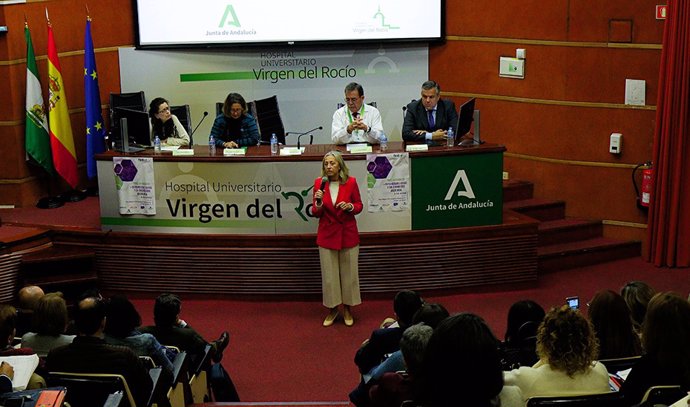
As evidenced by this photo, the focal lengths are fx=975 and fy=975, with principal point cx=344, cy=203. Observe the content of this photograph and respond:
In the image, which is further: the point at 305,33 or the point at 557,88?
the point at 305,33

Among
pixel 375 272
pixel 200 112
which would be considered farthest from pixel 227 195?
pixel 200 112

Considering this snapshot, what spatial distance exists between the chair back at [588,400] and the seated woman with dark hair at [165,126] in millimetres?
5116

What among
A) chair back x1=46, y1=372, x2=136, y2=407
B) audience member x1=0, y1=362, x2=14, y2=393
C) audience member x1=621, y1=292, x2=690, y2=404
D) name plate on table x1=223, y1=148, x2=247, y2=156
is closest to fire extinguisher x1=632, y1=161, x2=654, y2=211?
name plate on table x1=223, y1=148, x2=247, y2=156

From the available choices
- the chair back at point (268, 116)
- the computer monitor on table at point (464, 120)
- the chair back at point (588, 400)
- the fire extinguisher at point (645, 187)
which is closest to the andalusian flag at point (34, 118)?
the chair back at point (268, 116)

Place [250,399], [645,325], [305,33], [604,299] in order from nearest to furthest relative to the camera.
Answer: [645,325] → [604,299] → [250,399] → [305,33]

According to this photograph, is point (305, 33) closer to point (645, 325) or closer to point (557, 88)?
point (557, 88)

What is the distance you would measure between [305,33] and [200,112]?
4.54 feet

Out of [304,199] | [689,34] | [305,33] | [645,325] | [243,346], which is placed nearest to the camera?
[645,325]

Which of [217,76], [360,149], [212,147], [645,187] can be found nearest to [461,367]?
[360,149]

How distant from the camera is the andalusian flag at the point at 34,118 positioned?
9.02m

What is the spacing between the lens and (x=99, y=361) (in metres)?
4.39

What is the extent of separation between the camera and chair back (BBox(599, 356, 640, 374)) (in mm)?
4254

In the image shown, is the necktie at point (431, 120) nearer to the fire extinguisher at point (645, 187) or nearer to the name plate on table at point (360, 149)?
the name plate on table at point (360, 149)

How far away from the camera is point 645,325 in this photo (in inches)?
153
